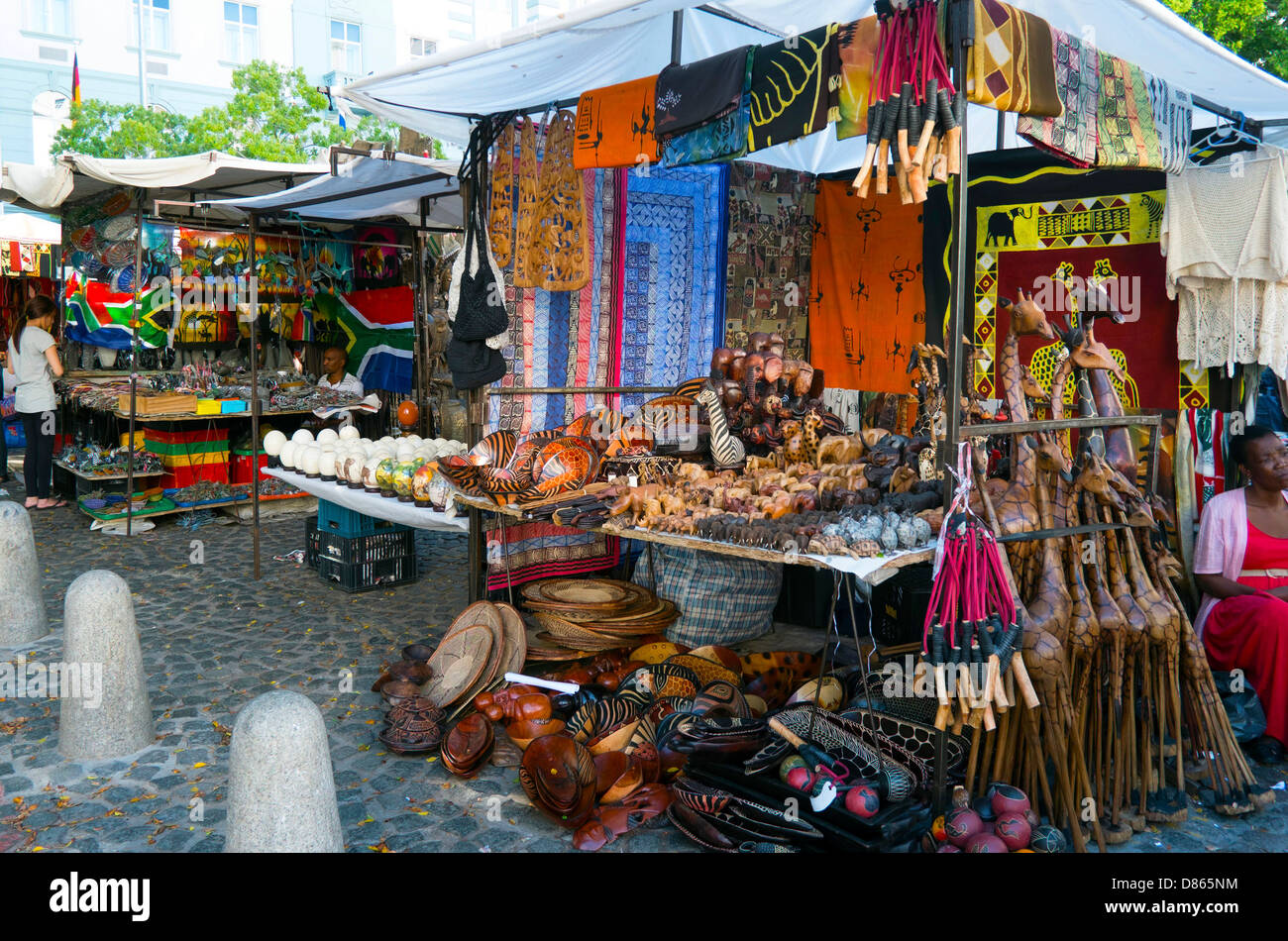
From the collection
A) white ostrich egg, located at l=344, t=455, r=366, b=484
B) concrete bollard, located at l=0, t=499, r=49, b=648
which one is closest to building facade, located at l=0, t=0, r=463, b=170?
white ostrich egg, located at l=344, t=455, r=366, b=484

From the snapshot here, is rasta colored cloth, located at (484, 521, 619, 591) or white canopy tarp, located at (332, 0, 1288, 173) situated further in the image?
rasta colored cloth, located at (484, 521, 619, 591)

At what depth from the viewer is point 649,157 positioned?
4.66m

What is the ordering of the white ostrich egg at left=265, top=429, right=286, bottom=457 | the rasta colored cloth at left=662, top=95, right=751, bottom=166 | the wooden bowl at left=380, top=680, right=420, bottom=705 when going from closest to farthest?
the rasta colored cloth at left=662, top=95, right=751, bottom=166 → the wooden bowl at left=380, top=680, right=420, bottom=705 → the white ostrich egg at left=265, top=429, right=286, bottom=457

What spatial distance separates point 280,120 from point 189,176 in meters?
14.8

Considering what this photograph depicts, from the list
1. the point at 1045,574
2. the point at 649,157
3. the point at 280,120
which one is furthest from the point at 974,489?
the point at 280,120

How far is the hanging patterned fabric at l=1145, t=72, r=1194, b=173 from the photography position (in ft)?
14.4

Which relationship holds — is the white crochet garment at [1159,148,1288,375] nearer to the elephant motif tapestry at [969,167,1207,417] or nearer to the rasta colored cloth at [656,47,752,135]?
the elephant motif tapestry at [969,167,1207,417]

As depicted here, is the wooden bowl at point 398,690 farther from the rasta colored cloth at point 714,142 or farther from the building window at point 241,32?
the building window at point 241,32

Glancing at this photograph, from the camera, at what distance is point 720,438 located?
17.1 feet

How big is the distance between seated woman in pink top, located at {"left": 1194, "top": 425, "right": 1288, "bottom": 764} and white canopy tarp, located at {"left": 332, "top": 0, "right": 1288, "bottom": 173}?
1.77 meters

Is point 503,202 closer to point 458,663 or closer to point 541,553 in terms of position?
point 541,553

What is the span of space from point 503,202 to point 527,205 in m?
0.16

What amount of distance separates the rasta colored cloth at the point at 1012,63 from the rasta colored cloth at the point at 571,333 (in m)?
2.80

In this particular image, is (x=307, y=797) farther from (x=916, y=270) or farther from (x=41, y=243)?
(x=41, y=243)
